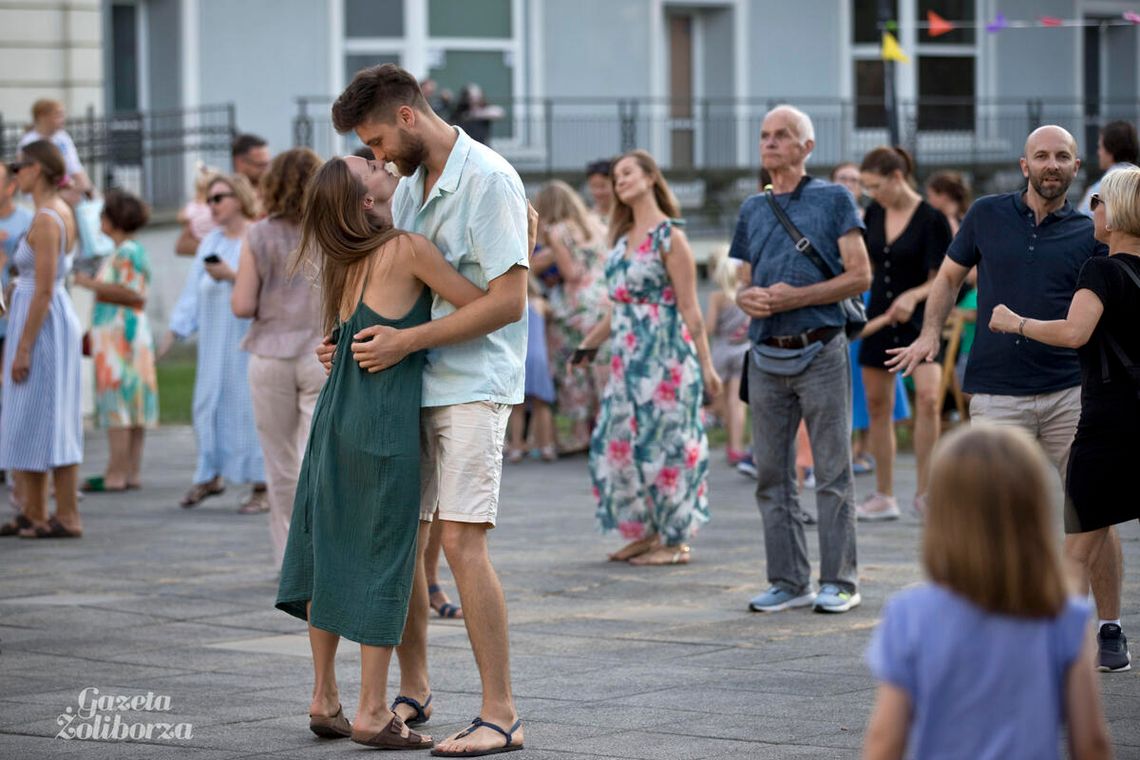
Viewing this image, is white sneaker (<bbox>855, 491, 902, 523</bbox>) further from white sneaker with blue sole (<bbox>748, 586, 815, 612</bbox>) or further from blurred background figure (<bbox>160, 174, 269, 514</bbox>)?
blurred background figure (<bbox>160, 174, 269, 514</bbox>)

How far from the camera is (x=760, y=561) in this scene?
947 centimetres

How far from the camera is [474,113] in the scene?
2150cm

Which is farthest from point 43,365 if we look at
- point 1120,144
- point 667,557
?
point 1120,144

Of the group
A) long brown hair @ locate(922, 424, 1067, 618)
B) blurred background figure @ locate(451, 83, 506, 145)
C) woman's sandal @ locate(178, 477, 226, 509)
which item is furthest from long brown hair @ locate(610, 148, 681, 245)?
blurred background figure @ locate(451, 83, 506, 145)

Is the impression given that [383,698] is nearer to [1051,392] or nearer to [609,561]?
[1051,392]

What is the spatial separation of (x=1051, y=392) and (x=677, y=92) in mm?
19627

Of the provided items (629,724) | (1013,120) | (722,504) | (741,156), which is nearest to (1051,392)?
(629,724)

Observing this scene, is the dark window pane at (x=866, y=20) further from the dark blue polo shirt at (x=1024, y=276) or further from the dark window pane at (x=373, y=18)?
the dark blue polo shirt at (x=1024, y=276)

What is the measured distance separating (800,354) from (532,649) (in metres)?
1.79

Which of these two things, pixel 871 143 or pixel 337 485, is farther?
pixel 871 143

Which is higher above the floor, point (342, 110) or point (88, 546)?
point (342, 110)

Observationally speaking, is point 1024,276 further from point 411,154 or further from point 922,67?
point 922,67

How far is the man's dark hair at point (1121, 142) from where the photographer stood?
407 inches

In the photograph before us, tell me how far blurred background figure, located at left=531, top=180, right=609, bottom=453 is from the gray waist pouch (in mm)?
6110
